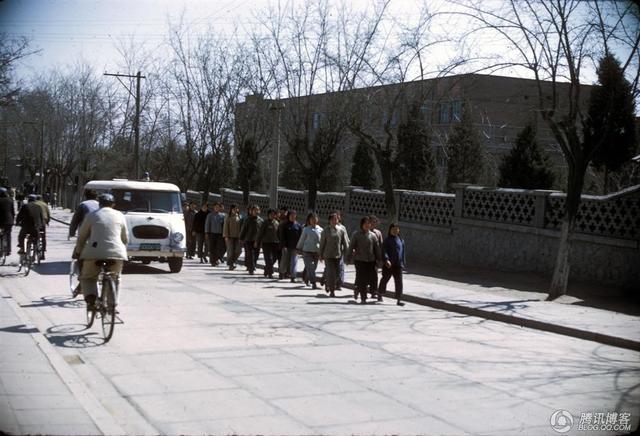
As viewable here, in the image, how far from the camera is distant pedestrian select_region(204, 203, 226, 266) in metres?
22.1

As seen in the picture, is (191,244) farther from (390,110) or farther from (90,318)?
(90,318)

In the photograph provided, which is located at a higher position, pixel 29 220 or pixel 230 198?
pixel 230 198

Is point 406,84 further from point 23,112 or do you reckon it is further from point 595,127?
point 23,112

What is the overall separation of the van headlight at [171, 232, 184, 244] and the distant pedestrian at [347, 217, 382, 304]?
5398 mm

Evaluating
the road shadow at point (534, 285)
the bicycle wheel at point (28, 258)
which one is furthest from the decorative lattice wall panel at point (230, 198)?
the bicycle wheel at point (28, 258)

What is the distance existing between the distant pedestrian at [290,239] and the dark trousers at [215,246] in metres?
3.86

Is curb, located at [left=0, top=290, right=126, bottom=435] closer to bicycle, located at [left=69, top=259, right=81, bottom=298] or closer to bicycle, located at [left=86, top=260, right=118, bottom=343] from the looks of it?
bicycle, located at [left=86, top=260, right=118, bottom=343]

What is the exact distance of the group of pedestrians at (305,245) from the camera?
15.3 m

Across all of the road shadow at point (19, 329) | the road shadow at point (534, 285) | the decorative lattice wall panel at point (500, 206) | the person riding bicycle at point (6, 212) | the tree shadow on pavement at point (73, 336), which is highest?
the decorative lattice wall panel at point (500, 206)

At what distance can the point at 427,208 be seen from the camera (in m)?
24.3

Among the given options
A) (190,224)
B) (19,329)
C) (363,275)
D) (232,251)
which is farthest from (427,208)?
(19,329)

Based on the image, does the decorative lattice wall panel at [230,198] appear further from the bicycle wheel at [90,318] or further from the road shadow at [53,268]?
the bicycle wheel at [90,318]

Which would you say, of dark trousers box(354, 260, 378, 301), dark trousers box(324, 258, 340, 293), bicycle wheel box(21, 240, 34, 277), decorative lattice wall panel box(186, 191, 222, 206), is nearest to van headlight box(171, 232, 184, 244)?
bicycle wheel box(21, 240, 34, 277)

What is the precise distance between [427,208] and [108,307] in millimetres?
15795
